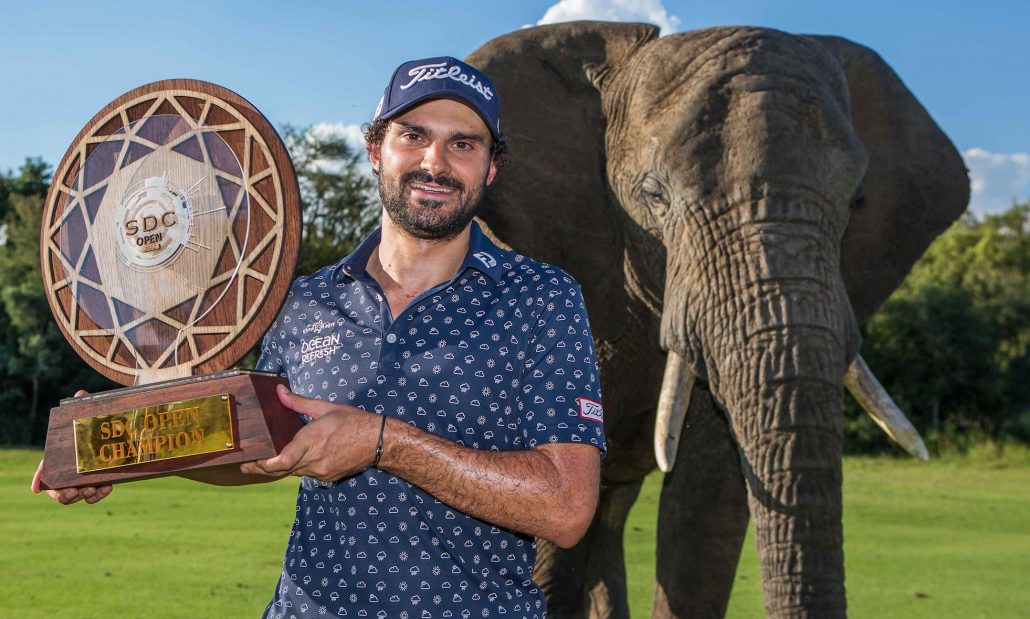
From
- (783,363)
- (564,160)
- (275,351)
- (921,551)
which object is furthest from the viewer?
(921,551)

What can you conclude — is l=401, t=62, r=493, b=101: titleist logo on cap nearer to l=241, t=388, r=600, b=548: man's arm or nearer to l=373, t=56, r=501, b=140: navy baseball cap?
l=373, t=56, r=501, b=140: navy baseball cap

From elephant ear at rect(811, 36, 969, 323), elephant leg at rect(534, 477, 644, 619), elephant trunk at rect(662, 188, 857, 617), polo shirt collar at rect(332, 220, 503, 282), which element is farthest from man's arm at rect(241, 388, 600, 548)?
elephant leg at rect(534, 477, 644, 619)

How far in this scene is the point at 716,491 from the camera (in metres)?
5.76

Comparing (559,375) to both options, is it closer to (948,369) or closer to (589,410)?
(589,410)

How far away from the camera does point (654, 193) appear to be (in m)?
4.97

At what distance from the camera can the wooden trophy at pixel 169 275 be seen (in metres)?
2.29

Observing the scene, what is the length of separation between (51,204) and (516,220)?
9.67 ft

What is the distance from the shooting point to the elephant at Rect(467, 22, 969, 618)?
4.21m

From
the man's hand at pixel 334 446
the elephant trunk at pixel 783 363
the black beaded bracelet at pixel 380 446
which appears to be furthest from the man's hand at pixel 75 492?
the elephant trunk at pixel 783 363

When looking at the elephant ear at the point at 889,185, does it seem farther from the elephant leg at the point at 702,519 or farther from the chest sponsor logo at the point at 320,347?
the chest sponsor logo at the point at 320,347

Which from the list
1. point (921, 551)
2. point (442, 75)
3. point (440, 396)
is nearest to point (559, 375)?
point (440, 396)

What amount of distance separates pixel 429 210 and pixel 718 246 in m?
2.34

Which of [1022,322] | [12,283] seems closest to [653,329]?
[1022,322]

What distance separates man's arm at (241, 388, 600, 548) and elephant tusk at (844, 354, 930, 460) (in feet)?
9.40
